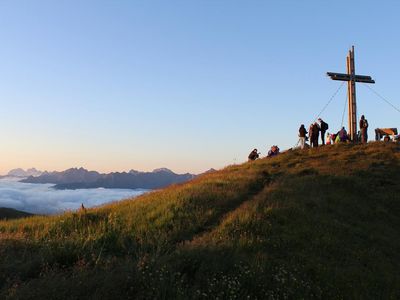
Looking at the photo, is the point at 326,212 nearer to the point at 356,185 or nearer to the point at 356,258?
the point at 356,258

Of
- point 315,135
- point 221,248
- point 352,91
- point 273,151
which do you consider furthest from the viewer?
point 273,151

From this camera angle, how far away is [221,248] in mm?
9352

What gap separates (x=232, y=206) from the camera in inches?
603

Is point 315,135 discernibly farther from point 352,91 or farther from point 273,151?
point 352,91

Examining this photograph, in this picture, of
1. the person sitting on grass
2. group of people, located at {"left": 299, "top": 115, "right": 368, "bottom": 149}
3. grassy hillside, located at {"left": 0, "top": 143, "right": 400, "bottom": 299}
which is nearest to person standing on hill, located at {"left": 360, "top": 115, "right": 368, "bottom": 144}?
group of people, located at {"left": 299, "top": 115, "right": 368, "bottom": 149}

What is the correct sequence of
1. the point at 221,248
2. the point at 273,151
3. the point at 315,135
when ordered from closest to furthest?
the point at 221,248 < the point at 315,135 < the point at 273,151

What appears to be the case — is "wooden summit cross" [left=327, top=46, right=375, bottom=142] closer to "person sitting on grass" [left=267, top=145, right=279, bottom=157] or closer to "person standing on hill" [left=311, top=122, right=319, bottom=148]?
"person standing on hill" [left=311, top=122, right=319, bottom=148]

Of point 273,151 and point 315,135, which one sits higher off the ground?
point 315,135

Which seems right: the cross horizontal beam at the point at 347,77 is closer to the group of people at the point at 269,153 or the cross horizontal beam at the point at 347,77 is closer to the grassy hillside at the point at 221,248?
the group of people at the point at 269,153

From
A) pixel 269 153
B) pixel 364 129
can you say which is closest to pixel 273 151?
pixel 269 153

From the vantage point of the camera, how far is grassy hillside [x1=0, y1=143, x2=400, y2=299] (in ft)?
23.5

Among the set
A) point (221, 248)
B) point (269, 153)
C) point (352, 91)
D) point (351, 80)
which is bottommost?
point (221, 248)

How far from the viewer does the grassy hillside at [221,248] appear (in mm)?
7168

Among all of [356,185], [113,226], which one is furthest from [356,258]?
[356,185]
